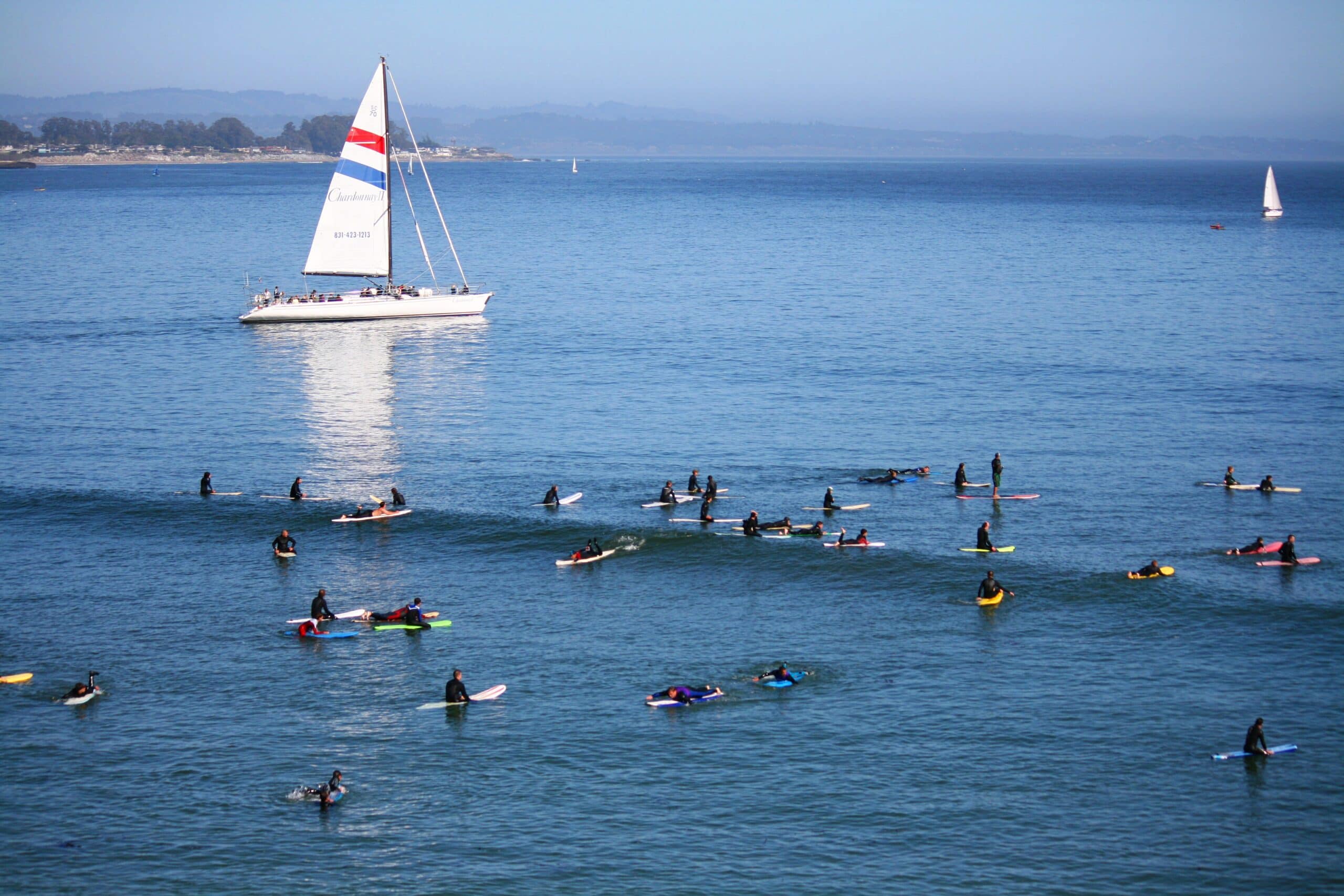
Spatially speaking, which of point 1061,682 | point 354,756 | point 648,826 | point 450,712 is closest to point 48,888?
point 354,756

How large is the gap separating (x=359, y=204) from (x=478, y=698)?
8336cm

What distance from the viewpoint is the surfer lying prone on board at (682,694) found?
43.7m

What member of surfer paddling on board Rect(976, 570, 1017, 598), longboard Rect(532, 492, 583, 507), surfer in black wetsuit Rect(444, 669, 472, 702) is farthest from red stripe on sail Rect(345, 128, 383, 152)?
surfer in black wetsuit Rect(444, 669, 472, 702)

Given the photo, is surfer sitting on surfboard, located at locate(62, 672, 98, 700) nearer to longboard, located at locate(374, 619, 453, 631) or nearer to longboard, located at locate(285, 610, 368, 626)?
longboard, located at locate(285, 610, 368, 626)

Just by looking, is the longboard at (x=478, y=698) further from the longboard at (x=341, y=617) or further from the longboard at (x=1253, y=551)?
the longboard at (x=1253, y=551)

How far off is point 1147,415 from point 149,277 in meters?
123

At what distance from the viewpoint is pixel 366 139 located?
117000 mm

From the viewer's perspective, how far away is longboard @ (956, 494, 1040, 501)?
2616 inches

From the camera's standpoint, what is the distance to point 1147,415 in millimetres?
84625

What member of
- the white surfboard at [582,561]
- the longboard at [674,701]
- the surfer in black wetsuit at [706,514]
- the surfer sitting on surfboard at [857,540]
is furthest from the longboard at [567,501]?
the longboard at [674,701]

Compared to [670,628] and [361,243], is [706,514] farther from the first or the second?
[361,243]

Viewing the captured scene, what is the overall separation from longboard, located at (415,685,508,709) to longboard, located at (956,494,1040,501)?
31108 mm

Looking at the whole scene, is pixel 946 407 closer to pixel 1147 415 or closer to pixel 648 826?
pixel 1147 415

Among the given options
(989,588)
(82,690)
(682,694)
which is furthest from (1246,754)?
(82,690)
